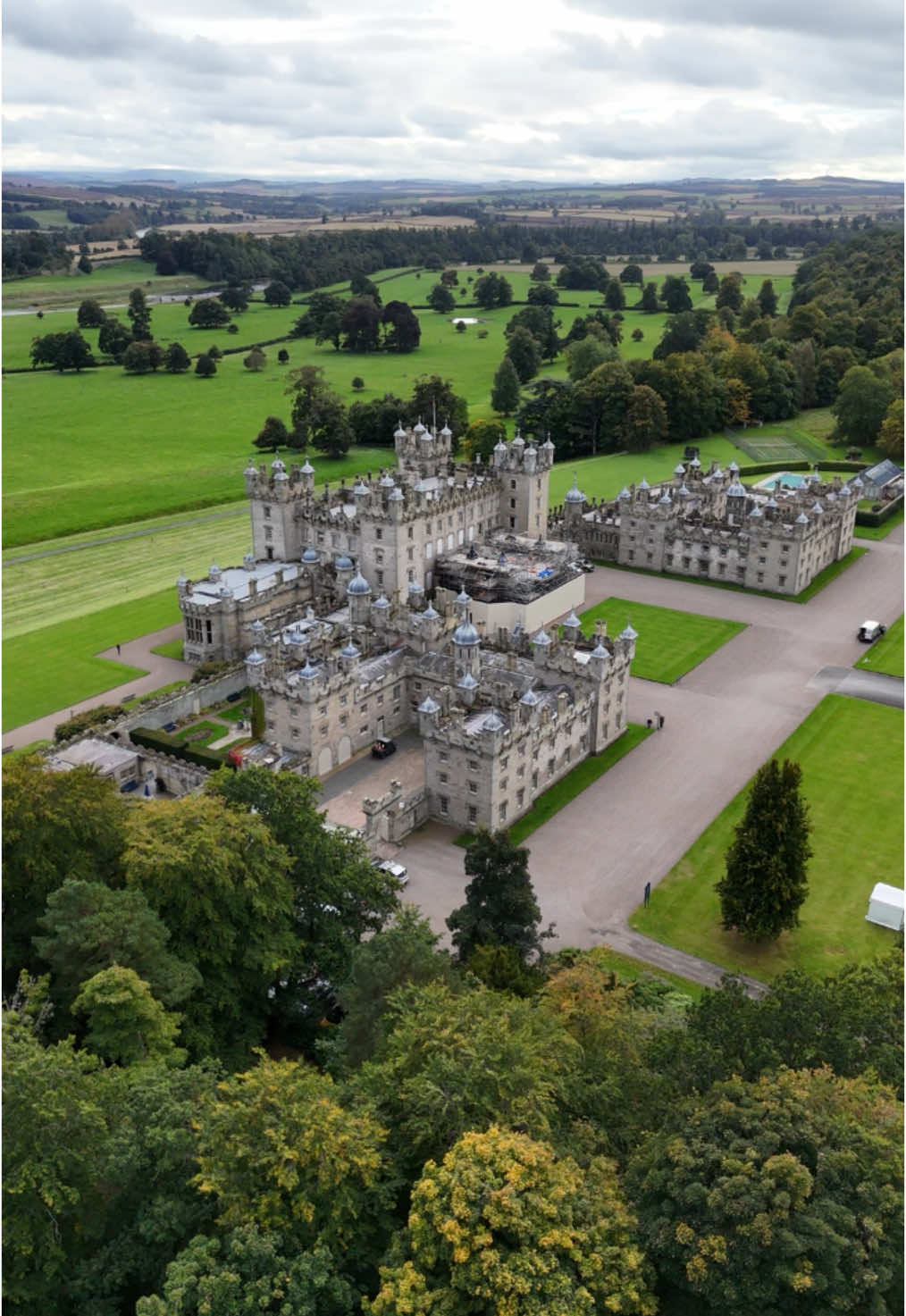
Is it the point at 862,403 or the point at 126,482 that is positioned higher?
the point at 862,403

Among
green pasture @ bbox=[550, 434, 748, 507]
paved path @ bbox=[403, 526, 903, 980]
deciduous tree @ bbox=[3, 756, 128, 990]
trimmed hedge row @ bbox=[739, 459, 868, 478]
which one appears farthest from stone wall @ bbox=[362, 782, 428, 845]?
trimmed hedge row @ bbox=[739, 459, 868, 478]

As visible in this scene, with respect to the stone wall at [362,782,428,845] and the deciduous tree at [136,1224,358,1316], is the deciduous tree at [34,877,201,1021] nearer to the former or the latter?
the deciduous tree at [136,1224,358,1316]

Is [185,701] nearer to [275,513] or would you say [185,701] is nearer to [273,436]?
[275,513]

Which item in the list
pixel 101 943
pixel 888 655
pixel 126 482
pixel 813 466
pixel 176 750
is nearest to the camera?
pixel 101 943

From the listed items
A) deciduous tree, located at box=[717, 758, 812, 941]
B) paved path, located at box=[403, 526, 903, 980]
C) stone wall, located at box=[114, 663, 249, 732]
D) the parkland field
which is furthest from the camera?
the parkland field

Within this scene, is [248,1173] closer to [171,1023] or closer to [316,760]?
[171,1023]

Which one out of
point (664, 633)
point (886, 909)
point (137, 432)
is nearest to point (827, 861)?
point (886, 909)
